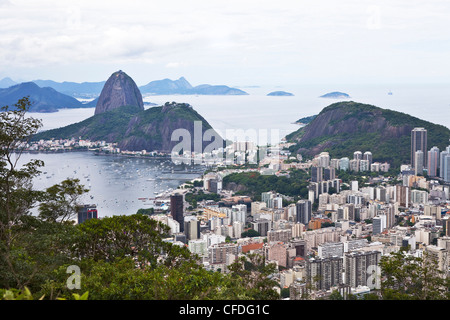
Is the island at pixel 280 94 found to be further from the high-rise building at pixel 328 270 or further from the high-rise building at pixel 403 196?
the high-rise building at pixel 328 270

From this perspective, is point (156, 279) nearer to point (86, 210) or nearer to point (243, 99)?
point (86, 210)

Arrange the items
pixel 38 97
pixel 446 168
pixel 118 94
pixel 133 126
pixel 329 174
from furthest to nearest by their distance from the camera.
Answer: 1. pixel 38 97
2. pixel 118 94
3. pixel 133 126
4. pixel 329 174
5. pixel 446 168

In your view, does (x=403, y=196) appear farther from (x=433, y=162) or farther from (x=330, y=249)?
(x=330, y=249)

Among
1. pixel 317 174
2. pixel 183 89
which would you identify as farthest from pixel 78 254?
pixel 183 89

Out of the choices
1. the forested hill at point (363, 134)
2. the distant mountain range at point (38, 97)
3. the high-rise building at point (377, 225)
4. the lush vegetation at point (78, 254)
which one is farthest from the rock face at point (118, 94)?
the lush vegetation at point (78, 254)

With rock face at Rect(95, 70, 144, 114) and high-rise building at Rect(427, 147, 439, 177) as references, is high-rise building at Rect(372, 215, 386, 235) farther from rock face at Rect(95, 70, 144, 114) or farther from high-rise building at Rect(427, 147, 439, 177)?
rock face at Rect(95, 70, 144, 114)
